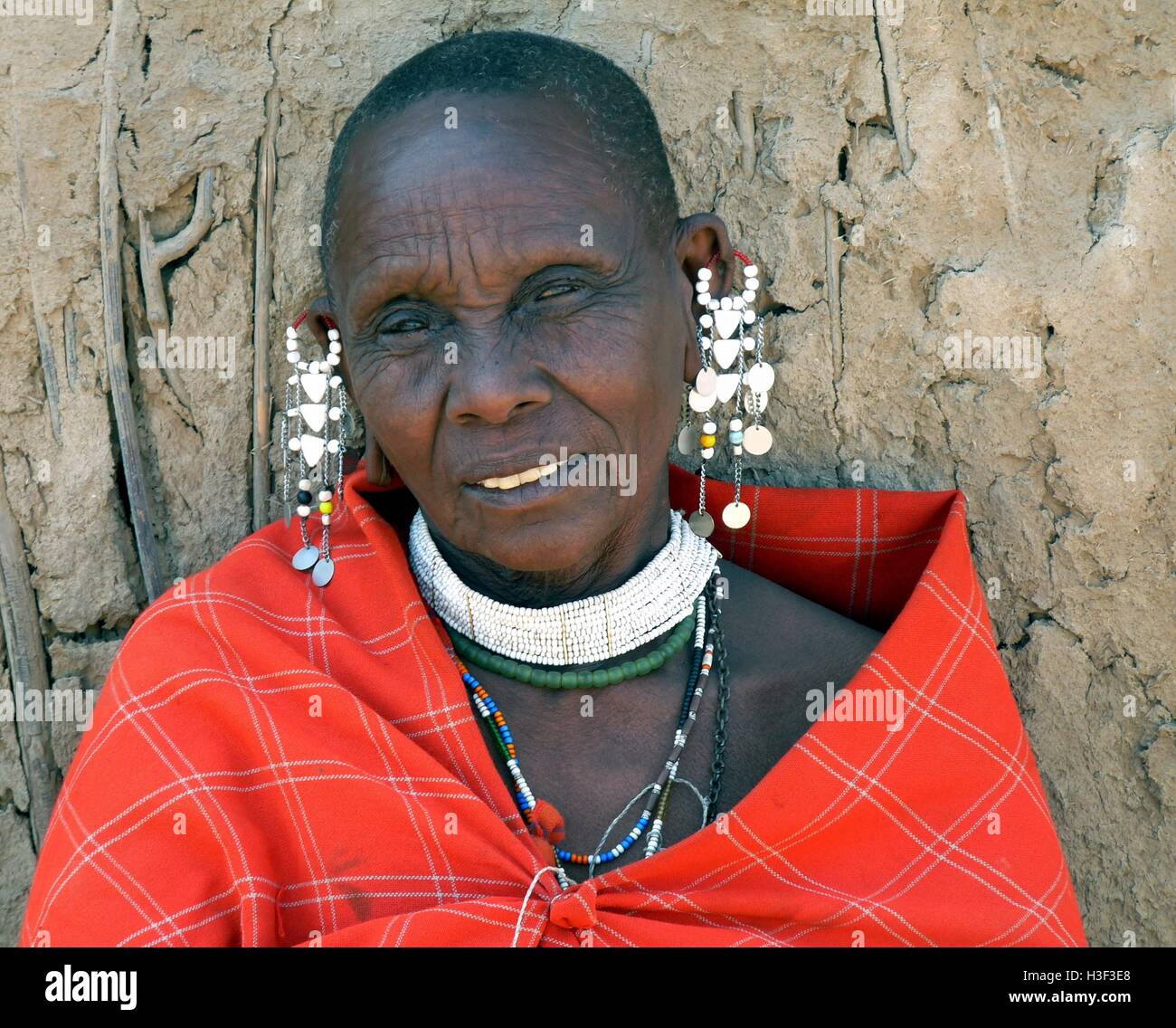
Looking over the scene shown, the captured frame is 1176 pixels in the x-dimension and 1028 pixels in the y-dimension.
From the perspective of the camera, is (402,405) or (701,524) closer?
(402,405)

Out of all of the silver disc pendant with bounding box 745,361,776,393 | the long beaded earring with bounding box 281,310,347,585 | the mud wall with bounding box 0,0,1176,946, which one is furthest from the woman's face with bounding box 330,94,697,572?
the mud wall with bounding box 0,0,1176,946

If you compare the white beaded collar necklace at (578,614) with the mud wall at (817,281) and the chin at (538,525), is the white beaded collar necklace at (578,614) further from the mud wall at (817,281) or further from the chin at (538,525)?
the mud wall at (817,281)

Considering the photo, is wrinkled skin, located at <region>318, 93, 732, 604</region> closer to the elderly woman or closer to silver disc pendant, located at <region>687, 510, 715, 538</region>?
the elderly woman

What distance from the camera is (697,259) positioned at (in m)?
2.56

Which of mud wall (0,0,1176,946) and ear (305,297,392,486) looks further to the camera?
mud wall (0,0,1176,946)

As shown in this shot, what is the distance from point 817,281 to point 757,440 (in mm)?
451

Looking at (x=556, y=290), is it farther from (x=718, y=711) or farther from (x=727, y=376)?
(x=718, y=711)

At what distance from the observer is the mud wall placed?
8.71ft

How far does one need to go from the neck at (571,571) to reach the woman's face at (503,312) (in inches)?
6.3

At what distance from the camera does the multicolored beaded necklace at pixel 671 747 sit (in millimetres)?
2320

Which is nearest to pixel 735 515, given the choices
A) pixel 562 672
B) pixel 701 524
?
pixel 701 524

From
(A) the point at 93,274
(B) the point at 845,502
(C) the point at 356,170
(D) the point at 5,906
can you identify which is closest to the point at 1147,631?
(B) the point at 845,502

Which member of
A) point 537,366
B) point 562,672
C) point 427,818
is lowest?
point 427,818

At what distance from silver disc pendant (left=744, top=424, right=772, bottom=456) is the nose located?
637 mm
